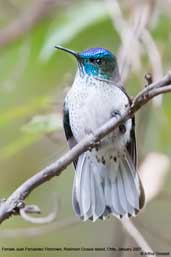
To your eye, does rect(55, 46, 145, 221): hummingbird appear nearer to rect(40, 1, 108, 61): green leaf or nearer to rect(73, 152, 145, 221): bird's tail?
rect(73, 152, 145, 221): bird's tail

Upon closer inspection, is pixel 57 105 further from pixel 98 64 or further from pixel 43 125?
pixel 43 125

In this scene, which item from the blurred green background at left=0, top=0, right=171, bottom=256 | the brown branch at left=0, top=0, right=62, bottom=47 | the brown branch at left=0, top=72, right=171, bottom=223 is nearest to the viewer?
the brown branch at left=0, top=72, right=171, bottom=223

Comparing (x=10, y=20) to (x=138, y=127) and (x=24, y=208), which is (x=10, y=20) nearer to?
(x=138, y=127)

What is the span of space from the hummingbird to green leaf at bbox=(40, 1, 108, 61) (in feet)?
0.77

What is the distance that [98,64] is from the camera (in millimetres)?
2506

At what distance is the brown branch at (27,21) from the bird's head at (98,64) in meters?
0.91

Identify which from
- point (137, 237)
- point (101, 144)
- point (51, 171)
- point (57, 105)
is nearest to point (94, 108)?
point (101, 144)

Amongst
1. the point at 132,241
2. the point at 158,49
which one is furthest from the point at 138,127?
the point at 132,241

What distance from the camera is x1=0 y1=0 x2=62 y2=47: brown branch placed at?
3346 mm

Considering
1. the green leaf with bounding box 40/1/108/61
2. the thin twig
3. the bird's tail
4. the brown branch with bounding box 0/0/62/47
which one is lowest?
the thin twig

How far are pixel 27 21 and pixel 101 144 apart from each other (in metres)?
1.15

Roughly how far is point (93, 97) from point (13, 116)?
12.6 inches

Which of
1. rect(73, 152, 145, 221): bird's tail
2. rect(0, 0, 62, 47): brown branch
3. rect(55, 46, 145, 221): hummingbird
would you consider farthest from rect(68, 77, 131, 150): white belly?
rect(0, 0, 62, 47): brown branch

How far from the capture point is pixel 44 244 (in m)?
3.18
